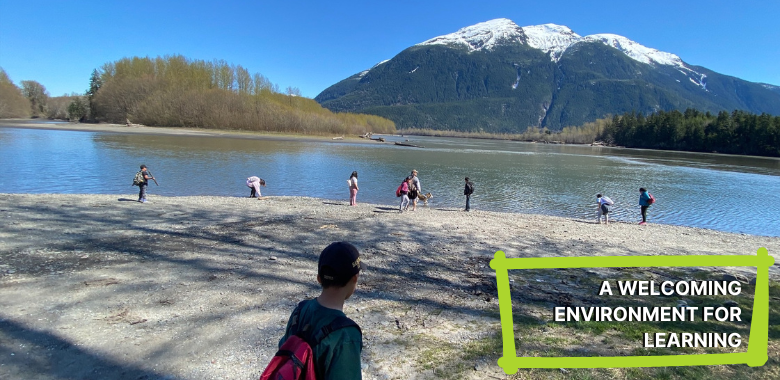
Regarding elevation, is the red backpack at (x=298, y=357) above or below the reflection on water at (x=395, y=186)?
above

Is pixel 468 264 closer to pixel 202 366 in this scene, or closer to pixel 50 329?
pixel 202 366

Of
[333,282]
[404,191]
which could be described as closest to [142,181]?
[404,191]

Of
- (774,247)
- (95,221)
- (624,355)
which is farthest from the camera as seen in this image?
(774,247)

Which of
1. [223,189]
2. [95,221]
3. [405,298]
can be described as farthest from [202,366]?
[223,189]

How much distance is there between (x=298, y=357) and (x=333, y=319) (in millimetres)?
281

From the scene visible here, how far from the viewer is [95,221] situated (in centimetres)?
1217

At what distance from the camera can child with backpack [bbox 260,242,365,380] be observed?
1817 mm

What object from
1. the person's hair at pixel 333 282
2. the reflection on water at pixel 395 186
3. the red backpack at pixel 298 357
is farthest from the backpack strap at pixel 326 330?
the reflection on water at pixel 395 186

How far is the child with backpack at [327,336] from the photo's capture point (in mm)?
1817

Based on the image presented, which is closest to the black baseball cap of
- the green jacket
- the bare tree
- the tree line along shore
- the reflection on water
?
the green jacket

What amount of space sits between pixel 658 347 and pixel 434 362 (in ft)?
9.87

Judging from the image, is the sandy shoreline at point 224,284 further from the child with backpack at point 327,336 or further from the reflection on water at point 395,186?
the reflection on water at point 395,186

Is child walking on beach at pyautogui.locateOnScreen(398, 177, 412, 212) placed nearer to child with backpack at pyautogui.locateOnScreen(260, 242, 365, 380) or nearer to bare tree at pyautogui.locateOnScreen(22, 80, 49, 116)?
child with backpack at pyautogui.locateOnScreen(260, 242, 365, 380)

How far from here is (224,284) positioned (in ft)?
23.0
